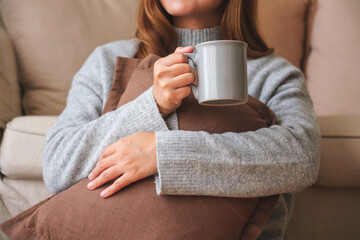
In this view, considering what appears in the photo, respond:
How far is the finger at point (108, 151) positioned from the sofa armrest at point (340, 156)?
639mm

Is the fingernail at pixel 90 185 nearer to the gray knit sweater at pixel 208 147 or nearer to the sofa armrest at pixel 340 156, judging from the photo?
the gray knit sweater at pixel 208 147

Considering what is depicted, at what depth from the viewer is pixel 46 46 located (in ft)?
4.14

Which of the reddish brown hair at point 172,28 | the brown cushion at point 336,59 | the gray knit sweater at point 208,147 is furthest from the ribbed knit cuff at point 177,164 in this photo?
the brown cushion at point 336,59

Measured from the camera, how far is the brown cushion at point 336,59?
1383mm

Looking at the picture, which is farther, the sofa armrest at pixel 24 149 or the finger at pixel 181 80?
the sofa armrest at pixel 24 149

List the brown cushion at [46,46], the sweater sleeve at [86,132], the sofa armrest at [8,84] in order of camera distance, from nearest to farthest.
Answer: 1. the sweater sleeve at [86,132]
2. the sofa armrest at [8,84]
3. the brown cushion at [46,46]

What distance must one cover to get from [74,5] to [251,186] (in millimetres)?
1068

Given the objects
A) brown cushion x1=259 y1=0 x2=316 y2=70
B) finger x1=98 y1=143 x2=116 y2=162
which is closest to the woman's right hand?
finger x1=98 y1=143 x2=116 y2=162

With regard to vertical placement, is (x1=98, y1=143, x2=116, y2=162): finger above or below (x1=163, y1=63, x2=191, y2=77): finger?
below

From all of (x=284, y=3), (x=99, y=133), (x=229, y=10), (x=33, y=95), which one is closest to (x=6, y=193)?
(x=33, y=95)

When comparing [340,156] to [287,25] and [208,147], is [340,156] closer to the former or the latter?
[208,147]

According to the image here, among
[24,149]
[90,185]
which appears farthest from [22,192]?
[90,185]

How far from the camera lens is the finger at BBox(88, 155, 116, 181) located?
67 centimetres

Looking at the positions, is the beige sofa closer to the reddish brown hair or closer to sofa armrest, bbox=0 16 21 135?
sofa armrest, bbox=0 16 21 135
